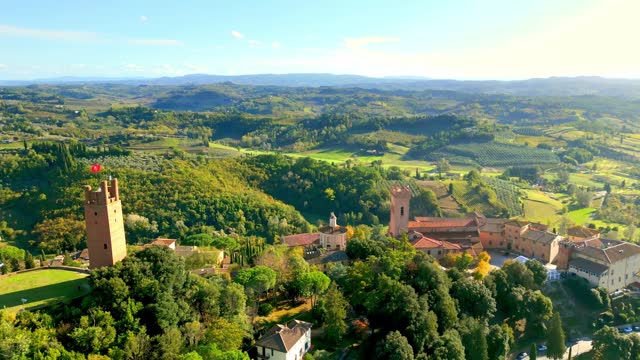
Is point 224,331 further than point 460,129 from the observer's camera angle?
No

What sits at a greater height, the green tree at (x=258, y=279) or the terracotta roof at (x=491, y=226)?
the green tree at (x=258, y=279)

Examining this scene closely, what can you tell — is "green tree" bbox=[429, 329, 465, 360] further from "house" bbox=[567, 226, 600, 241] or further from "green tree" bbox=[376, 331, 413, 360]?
"house" bbox=[567, 226, 600, 241]

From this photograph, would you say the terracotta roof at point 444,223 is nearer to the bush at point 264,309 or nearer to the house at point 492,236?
the house at point 492,236

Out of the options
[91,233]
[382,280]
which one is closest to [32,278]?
[91,233]

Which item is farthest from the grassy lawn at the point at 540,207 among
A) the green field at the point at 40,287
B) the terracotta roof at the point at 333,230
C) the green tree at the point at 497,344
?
the green field at the point at 40,287

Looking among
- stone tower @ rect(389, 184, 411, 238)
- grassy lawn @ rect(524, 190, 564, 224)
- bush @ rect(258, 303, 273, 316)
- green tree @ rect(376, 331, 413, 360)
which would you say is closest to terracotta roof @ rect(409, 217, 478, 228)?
stone tower @ rect(389, 184, 411, 238)

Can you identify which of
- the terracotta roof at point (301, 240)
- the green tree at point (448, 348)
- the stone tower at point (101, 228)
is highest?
the stone tower at point (101, 228)

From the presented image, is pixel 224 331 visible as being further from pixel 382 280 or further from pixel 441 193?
pixel 441 193
